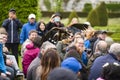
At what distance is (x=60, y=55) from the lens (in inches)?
456

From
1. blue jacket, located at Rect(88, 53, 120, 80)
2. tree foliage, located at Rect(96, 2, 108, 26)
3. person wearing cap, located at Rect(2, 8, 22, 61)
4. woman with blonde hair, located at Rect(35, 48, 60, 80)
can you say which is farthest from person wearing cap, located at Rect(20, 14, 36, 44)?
tree foliage, located at Rect(96, 2, 108, 26)

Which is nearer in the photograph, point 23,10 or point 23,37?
point 23,37

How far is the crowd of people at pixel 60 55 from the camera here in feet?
25.8

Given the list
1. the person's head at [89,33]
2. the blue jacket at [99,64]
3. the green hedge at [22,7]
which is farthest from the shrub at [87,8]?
the blue jacket at [99,64]

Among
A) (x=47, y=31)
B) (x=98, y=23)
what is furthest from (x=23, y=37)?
(x=98, y=23)

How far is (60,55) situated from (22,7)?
340 inches

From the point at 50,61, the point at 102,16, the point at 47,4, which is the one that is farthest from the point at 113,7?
the point at 50,61

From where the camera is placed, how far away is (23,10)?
1991cm

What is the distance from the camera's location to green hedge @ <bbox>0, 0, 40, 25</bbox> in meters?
19.8

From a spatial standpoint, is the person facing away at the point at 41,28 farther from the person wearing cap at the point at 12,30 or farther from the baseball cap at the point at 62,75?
the baseball cap at the point at 62,75

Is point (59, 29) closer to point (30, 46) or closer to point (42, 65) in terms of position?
point (30, 46)

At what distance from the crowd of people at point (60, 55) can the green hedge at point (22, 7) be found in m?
3.34

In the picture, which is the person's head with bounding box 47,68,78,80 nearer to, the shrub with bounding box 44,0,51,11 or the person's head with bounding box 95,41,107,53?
the person's head with bounding box 95,41,107,53

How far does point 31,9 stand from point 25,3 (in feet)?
1.10
